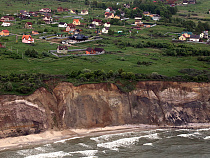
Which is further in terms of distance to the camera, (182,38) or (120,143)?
(182,38)

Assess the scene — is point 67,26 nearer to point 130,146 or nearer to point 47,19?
point 47,19

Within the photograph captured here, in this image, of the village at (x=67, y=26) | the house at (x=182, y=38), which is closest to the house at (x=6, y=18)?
the village at (x=67, y=26)

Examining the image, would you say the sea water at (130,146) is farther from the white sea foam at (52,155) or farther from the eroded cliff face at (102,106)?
the eroded cliff face at (102,106)

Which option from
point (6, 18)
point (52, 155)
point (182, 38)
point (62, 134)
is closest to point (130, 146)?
point (62, 134)

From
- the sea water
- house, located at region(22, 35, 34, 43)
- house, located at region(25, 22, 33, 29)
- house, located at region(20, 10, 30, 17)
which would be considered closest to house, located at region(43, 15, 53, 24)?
house, located at region(20, 10, 30, 17)

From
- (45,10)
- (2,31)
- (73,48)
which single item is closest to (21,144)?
(73,48)

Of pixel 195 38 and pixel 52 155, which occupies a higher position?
pixel 195 38

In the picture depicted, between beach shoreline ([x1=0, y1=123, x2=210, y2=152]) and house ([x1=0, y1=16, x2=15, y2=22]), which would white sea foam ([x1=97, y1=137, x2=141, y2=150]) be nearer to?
beach shoreline ([x1=0, y1=123, x2=210, y2=152])

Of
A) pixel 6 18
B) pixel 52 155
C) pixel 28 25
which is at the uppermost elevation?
pixel 6 18
